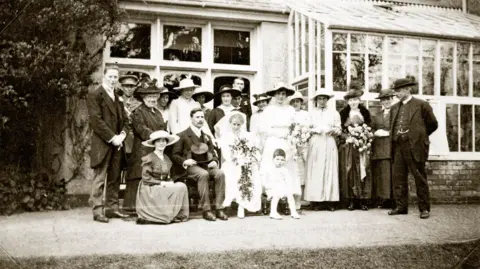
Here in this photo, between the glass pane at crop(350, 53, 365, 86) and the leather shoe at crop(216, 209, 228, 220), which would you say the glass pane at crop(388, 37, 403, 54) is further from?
the leather shoe at crop(216, 209, 228, 220)

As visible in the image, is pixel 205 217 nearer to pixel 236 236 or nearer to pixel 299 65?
pixel 236 236

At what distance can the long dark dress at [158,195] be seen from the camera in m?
4.97

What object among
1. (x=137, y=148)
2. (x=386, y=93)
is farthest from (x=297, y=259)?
(x=386, y=93)

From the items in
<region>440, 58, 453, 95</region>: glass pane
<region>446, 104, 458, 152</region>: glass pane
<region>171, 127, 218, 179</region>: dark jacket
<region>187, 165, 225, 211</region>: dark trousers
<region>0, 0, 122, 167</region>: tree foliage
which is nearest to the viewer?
<region>0, 0, 122, 167</region>: tree foliage

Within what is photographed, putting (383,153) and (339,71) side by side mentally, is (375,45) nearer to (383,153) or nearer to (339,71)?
(339,71)

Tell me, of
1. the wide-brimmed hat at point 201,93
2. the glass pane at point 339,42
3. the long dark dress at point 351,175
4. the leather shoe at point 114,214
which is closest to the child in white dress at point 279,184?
the long dark dress at point 351,175

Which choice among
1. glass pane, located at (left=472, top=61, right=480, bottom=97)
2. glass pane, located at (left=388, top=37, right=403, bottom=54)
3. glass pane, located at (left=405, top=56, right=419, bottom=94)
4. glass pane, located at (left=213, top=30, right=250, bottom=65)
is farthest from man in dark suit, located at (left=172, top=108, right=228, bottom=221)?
glass pane, located at (left=472, top=61, right=480, bottom=97)

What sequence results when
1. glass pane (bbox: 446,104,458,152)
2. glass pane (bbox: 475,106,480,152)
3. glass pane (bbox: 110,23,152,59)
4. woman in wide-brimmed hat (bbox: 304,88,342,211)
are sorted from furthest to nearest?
1. glass pane (bbox: 110,23,152,59)
2. woman in wide-brimmed hat (bbox: 304,88,342,211)
3. glass pane (bbox: 446,104,458,152)
4. glass pane (bbox: 475,106,480,152)

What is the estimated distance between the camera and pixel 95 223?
482 cm

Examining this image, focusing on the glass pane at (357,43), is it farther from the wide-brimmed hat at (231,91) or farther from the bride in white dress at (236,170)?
the bride in white dress at (236,170)

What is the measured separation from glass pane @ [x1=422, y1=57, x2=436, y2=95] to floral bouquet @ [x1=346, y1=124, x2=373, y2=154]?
1.09m

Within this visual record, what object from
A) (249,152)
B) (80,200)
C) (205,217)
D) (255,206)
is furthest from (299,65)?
(80,200)

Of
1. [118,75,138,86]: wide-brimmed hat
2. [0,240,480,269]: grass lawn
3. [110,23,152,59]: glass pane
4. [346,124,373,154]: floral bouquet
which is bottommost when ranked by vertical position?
[0,240,480,269]: grass lawn

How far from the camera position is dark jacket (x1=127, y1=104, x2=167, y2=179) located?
5.32m
